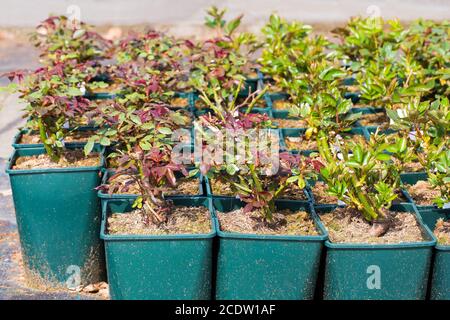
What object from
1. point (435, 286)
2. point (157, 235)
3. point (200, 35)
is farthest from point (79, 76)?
point (200, 35)

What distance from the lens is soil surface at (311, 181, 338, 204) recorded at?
3305 mm

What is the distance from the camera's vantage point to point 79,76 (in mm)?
3791

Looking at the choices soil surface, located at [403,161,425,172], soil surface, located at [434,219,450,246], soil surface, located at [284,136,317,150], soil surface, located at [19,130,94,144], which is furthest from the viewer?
soil surface, located at [284,136,317,150]

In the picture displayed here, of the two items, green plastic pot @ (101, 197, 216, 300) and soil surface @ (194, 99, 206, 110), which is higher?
soil surface @ (194, 99, 206, 110)

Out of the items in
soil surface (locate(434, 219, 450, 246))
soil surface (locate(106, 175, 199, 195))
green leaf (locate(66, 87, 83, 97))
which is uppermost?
green leaf (locate(66, 87, 83, 97))

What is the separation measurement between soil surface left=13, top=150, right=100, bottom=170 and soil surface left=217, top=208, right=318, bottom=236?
2.47 feet

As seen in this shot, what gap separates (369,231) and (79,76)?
1696 millimetres

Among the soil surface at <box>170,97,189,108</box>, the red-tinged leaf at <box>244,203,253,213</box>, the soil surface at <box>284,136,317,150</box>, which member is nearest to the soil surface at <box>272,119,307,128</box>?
the soil surface at <box>284,136,317,150</box>

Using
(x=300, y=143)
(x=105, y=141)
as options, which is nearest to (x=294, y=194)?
(x=300, y=143)

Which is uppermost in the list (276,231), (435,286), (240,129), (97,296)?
(240,129)

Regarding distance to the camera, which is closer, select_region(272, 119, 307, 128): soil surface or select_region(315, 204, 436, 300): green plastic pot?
select_region(315, 204, 436, 300): green plastic pot

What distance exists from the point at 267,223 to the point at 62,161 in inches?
41.5

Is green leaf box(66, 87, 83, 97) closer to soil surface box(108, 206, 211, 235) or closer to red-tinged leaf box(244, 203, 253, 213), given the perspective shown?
soil surface box(108, 206, 211, 235)

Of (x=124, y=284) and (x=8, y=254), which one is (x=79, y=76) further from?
(x=124, y=284)
